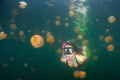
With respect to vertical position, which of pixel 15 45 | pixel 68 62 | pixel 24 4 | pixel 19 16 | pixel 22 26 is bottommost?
pixel 15 45

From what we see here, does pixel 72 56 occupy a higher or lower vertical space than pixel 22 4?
lower

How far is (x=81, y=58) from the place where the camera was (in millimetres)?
7238

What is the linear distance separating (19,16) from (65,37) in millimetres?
10180

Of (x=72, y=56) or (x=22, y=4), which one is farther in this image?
(x=22, y=4)

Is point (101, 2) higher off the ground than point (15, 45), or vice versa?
point (101, 2)

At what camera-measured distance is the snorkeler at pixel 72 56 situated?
6.82 metres

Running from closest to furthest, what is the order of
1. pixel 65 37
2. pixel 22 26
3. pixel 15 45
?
pixel 22 26 → pixel 65 37 → pixel 15 45

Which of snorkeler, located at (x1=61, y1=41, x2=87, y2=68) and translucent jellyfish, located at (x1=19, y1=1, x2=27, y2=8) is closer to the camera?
snorkeler, located at (x1=61, y1=41, x2=87, y2=68)

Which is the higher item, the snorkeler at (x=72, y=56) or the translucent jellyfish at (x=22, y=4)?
the translucent jellyfish at (x=22, y=4)

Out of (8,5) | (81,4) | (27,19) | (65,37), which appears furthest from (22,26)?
(81,4)

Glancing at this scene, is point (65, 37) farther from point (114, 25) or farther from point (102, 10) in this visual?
point (102, 10)

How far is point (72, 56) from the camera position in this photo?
7.15 meters

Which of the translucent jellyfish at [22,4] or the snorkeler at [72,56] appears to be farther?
the translucent jellyfish at [22,4]

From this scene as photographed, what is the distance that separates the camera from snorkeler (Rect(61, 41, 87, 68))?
682 centimetres
